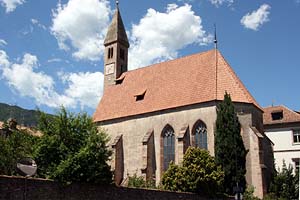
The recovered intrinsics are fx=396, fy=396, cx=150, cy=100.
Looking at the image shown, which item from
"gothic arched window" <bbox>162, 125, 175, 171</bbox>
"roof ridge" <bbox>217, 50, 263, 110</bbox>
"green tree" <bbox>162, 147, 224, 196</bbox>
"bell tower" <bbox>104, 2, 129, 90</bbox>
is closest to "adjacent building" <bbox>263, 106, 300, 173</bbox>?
"roof ridge" <bbox>217, 50, 263, 110</bbox>

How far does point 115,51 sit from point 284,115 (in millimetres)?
20406

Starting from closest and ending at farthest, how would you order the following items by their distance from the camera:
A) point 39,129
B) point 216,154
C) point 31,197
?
point 31,197, point 39,129, point 216,154

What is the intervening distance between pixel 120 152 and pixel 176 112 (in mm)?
7273

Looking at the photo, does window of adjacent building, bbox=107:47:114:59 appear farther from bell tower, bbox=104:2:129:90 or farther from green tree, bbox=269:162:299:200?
green tree, bbox=269:162:299:200

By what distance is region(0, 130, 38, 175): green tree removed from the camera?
810 inches

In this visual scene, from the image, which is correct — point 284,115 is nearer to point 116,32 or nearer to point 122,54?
point 122,54

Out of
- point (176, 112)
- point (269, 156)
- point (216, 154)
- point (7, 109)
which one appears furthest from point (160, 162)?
point (7, 109)

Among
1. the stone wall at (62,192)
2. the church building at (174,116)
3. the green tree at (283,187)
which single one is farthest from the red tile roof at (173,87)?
the stone wall at (62,192)

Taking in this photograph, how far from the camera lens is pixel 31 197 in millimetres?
14141

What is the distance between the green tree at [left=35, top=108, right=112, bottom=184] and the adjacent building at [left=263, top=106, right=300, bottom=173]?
26.3 m

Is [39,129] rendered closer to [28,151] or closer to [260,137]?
[28,151]

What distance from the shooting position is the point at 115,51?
47.0 m

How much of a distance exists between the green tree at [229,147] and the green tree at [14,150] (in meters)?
13.6

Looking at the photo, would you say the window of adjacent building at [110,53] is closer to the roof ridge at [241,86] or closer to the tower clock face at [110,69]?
the tower clock face at [110,69]
